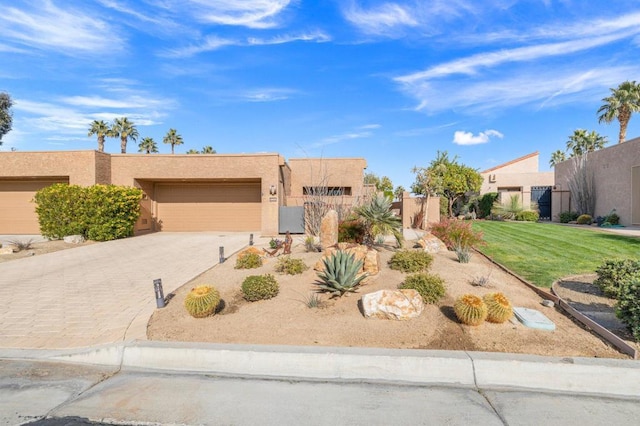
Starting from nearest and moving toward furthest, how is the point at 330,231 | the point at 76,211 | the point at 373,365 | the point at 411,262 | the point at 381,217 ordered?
the point at 373,365 → the point at 411,262 → the point at 381,217 → the point at 330,231 → the point at 76,211

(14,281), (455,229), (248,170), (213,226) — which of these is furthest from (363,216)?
(213,226)

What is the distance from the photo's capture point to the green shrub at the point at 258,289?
5664 millimetres

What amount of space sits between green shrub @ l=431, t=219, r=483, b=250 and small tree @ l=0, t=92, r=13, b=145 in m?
35.7

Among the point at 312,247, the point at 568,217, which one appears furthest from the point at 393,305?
the point at 568,217

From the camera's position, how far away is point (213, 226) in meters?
20.2

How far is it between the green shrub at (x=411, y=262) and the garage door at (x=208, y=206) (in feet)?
45.8

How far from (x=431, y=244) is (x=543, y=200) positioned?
20830 millimetres

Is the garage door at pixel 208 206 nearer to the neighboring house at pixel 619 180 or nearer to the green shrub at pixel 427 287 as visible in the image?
the green shrub at pixel 427 287

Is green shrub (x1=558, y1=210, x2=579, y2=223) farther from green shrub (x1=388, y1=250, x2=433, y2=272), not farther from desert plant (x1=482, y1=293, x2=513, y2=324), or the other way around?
desert plant (x1=482, y1=293, x2=513, y2=324)

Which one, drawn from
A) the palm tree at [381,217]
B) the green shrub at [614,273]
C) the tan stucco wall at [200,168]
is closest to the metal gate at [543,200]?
the tan stucco wall at [200,168]

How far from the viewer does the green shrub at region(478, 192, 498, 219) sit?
24.9m

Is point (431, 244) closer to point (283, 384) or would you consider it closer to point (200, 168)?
point (283, 384)

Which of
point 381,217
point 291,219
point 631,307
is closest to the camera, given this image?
point 631,307

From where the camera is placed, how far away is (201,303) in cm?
496
